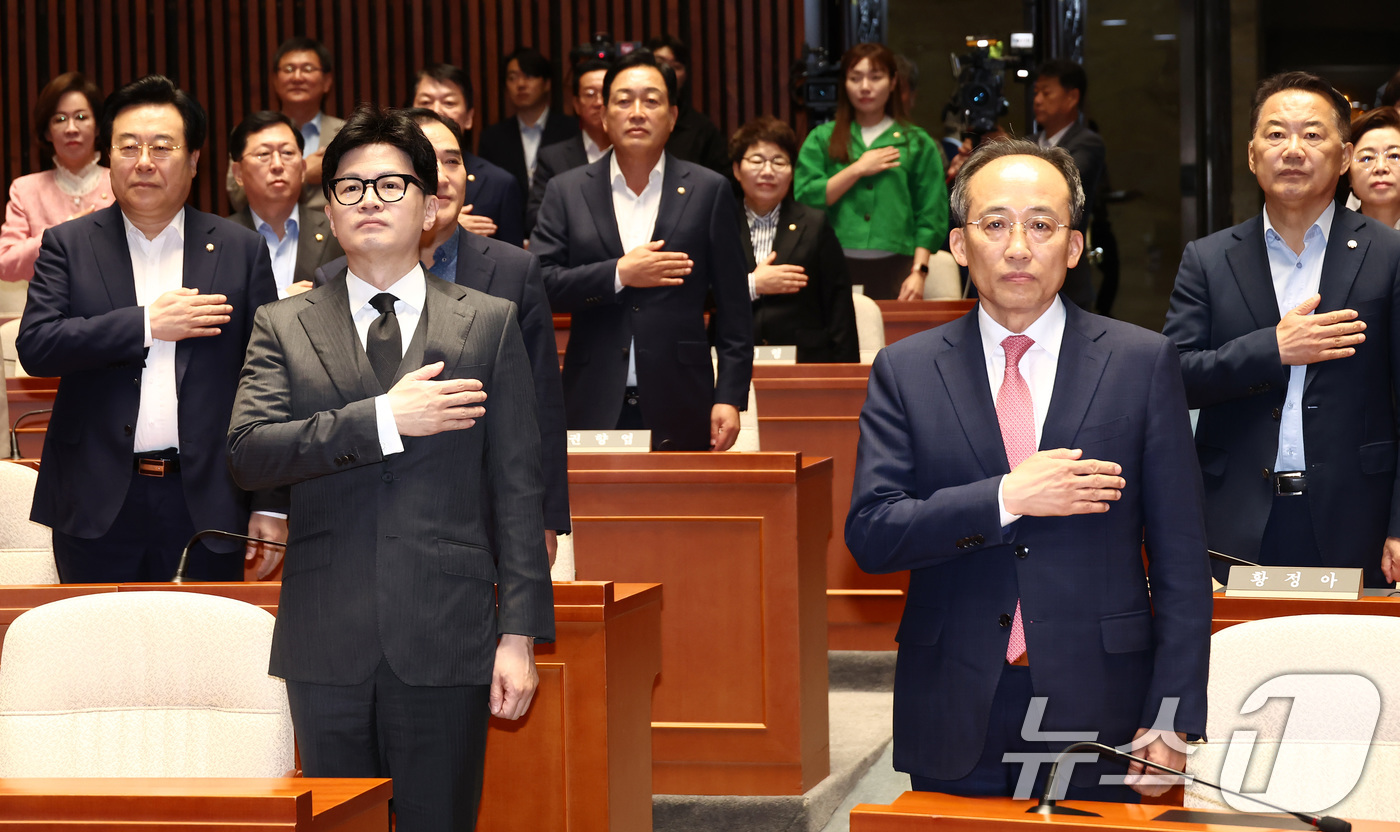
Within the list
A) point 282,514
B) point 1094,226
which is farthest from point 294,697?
point 1094,226

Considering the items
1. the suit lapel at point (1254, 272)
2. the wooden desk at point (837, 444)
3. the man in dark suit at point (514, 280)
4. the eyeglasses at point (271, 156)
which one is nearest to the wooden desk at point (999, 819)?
the man in dark suit at point (514, 280)

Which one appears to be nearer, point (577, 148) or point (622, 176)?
point (622, 176)

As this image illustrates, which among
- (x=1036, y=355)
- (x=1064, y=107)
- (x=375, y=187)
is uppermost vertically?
(x=1064, y=107)

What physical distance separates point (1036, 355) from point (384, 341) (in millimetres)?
823

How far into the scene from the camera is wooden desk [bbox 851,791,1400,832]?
1.21 meters

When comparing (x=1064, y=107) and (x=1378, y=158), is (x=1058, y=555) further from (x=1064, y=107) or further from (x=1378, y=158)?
(x=1064, y=107)

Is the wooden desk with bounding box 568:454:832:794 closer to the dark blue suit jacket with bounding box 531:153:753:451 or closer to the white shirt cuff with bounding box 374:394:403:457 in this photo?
the dark blue suit jacket with bounding box 531:153:753:451

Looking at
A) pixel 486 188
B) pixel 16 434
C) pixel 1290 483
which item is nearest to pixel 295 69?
pixel 486 188

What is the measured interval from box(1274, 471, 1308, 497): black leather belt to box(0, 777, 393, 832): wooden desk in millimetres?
1695

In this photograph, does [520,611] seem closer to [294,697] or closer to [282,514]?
[294,697]

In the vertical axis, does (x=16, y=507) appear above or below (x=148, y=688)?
above

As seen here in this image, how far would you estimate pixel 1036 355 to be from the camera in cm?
170

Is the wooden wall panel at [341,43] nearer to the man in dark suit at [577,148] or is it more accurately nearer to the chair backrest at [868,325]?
the man in dark suit at [577,148]

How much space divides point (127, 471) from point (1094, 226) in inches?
180
